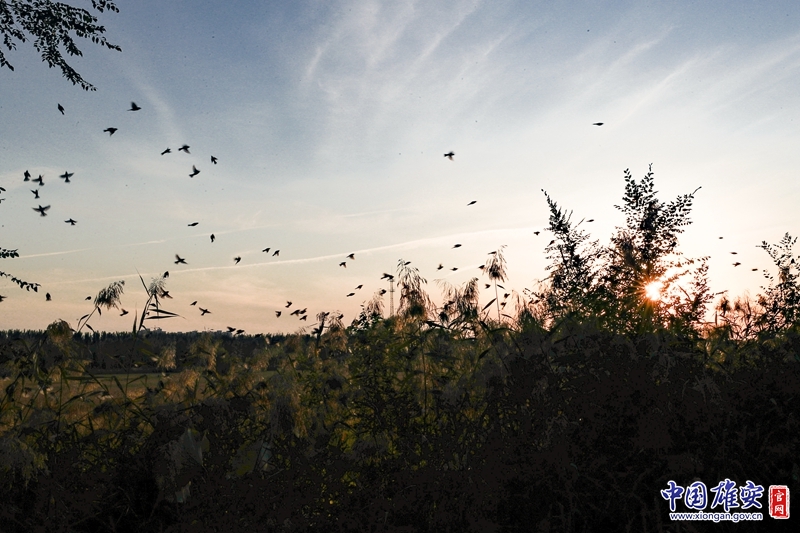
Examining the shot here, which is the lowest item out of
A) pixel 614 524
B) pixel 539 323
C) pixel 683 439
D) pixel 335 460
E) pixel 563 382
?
pixel 614 524

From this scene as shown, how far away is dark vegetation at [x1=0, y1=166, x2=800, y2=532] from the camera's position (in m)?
3.28

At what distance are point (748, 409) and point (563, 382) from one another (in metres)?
1.20

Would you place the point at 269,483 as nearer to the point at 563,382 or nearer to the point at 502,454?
the point at 502,454

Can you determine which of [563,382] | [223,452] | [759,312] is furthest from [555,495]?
[759,312]

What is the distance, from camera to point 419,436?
3805 mm

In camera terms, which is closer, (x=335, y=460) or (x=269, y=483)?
(x=269, y=483)

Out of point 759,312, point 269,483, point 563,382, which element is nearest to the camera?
point 269,483

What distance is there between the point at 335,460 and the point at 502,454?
0.93 m

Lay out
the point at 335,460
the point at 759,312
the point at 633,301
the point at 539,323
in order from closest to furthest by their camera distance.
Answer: the point at 335,460 < the point at 539,323 < the point at 633,301 < the point at 759,312

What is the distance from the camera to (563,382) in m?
3.78

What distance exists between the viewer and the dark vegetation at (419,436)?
3.28m

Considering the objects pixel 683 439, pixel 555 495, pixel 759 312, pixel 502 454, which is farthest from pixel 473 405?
pixel 759 312

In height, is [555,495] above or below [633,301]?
below

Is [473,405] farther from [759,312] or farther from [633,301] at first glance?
[759,312]
